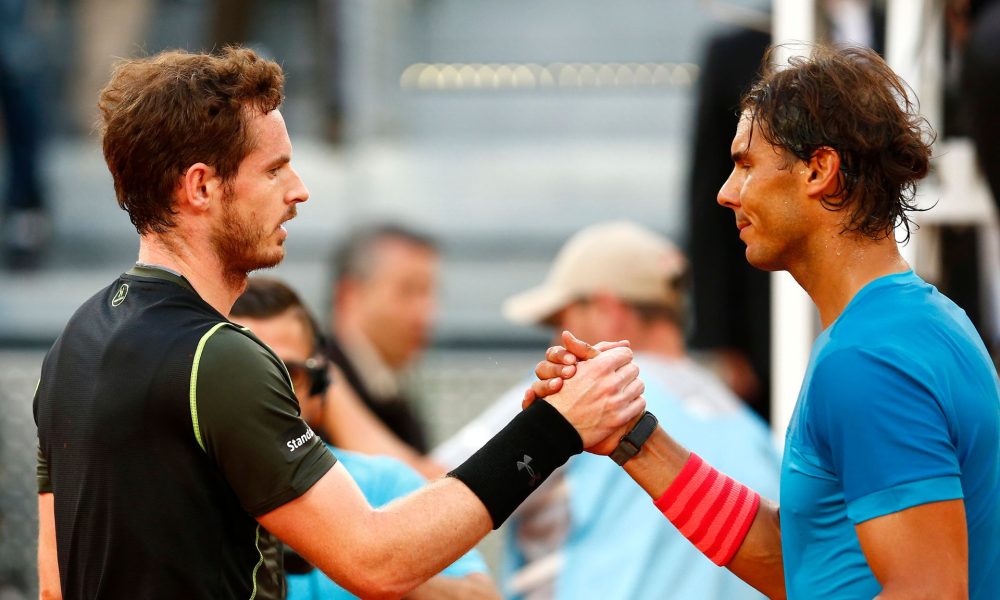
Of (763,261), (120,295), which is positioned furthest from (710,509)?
(120,295)

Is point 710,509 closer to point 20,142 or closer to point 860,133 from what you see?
point 860,133

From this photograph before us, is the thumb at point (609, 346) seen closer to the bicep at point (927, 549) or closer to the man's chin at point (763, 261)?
the man's chin at point (763, 261)

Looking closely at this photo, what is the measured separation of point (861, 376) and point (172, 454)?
41.2 inches

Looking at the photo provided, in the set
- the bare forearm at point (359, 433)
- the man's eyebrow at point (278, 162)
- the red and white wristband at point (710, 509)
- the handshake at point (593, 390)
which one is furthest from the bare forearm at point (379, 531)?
the bare forearm at point (359, 433)

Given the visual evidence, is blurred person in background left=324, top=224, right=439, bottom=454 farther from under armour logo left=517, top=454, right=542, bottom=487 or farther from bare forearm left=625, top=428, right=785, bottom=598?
under armour logo left=517, top=454, right=542, bottom=487

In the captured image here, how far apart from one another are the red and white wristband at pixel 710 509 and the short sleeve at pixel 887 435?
515mm

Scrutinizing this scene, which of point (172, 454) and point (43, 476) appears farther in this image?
point (43, 476)

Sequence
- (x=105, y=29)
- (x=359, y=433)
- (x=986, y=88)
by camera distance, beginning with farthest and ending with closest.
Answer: (x=105, y=29) → (x=359, y=433) → (x=986, y=88)

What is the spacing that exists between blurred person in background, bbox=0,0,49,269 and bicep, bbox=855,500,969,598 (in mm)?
6478

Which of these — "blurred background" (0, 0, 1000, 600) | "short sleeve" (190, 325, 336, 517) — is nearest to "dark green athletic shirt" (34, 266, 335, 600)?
"short sleeve" (190, 325, 336, 517)

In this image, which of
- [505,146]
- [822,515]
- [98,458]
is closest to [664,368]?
[822,515]

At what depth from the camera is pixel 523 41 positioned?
9.93m

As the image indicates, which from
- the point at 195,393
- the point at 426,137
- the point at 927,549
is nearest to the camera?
the point at 927,549

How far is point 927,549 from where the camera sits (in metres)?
1.94
